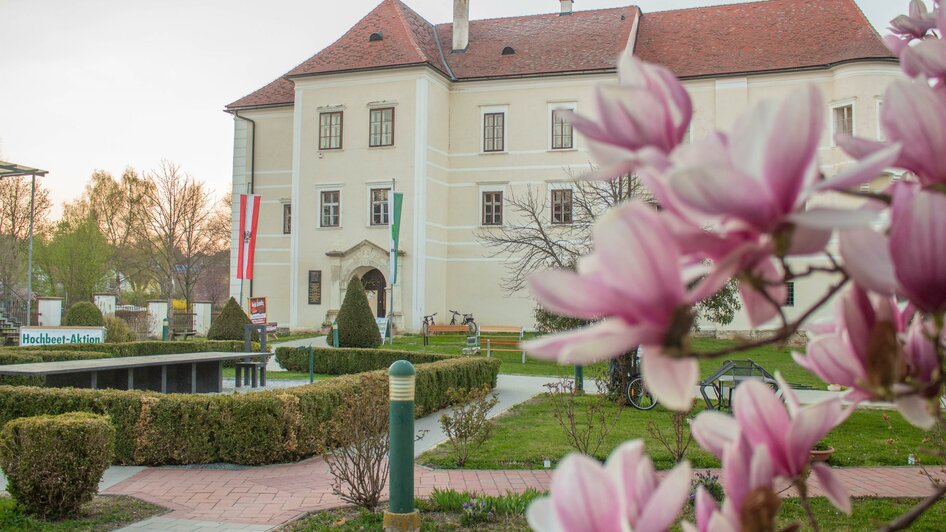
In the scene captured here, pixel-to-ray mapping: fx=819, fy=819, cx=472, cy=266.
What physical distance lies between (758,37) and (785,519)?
26.7 m

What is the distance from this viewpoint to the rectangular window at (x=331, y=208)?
30094 mm

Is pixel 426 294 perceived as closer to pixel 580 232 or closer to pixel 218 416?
pixel 580 232

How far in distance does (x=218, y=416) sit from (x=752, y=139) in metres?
8.79

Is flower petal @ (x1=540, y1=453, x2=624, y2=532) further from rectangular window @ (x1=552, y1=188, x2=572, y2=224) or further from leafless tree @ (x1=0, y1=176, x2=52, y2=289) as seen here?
leafless tree @ (x1=0, y1=176, x2=52, y2=289)

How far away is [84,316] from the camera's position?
24.4 m

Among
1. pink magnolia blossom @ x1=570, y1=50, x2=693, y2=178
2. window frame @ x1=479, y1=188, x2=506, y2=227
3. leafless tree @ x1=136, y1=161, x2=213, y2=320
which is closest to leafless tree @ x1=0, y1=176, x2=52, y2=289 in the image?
leafless tree @ x1=136, y1=161, x2=213, y2=320

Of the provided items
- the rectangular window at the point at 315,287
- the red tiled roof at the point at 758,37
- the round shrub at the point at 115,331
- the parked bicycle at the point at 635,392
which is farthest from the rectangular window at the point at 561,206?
the parked bicycle at the point at 635,392

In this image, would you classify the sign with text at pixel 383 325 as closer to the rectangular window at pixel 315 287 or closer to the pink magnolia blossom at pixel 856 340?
the rectangular window at pixel 315 287

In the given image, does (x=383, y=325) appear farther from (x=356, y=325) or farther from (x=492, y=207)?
(x=492, y=207)

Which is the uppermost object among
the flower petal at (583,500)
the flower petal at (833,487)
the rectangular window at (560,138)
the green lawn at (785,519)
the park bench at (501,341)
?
the rectangular window at (560,138)

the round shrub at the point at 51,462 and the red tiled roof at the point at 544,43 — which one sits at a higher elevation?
the red tiled roof at the point at 544,43

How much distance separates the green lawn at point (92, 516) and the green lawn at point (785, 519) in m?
1.37

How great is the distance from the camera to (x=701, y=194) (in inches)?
22.0

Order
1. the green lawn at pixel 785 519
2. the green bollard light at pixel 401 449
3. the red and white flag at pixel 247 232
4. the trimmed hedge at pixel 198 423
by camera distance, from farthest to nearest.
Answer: the red and white flag at pixel 247 232
the trimmed hedge at pixel 198 423
the green lawn at pixel 785 519
the green bollard light at pixel 401 449
